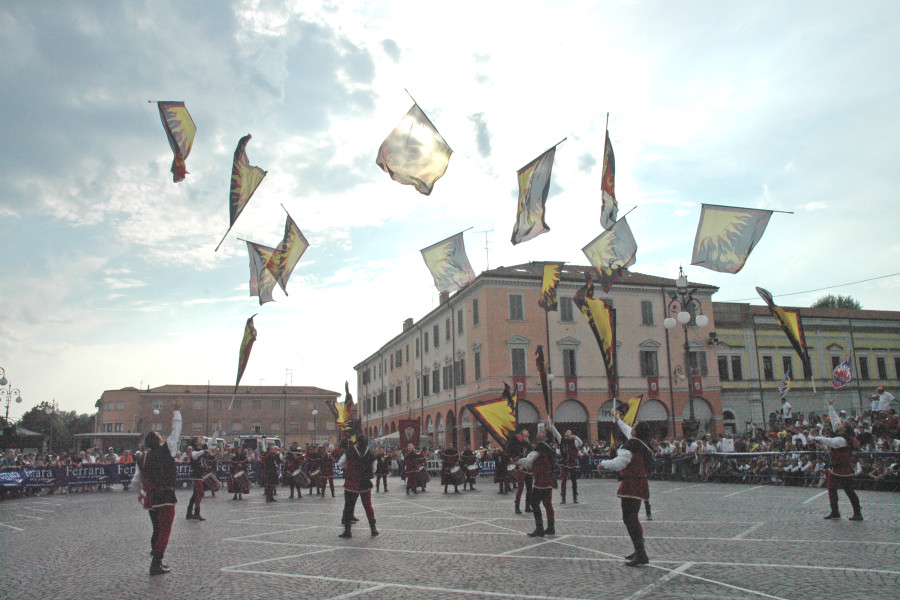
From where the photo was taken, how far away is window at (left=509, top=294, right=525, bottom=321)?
4750 cm

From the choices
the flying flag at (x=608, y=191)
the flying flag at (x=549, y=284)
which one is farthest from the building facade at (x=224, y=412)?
the flying flag at (x=608, y=191)

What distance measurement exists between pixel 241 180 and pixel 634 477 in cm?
1148

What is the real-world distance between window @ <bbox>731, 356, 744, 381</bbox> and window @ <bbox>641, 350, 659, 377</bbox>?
30.3ft

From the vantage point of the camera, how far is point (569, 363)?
47.8 m

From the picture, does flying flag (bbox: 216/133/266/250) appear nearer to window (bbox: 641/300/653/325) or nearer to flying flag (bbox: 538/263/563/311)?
flying flag (bbox: 538/263/563/311)

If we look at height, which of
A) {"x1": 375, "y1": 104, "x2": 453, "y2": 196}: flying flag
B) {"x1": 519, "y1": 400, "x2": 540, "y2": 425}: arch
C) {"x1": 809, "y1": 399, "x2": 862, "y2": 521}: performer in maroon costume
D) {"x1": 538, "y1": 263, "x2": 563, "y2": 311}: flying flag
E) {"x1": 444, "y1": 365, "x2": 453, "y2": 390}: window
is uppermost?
{"x1": 375, "y1": 104, "x2": 453, "y2": 196}: flying flag

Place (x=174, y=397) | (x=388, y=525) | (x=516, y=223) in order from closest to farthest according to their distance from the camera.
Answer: (x=388, y=525) < (x=516, y=223) < (x=174, y=397)

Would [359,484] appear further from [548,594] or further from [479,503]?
[479,503]

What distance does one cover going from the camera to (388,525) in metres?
14.8

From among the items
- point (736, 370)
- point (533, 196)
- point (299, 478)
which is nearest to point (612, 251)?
point (533, 196)

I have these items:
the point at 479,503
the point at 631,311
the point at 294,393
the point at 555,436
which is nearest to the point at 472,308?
the point at 631,311

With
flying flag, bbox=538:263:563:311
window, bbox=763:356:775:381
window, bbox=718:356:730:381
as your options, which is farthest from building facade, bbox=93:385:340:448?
flying flag, bbox=538:263:563:311

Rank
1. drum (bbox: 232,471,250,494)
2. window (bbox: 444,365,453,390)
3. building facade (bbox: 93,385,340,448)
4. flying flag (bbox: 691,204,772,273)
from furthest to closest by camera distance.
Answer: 1. building facade (bbox: 93,385,340,448)
2. window (bbox: 444,365,453,390)
3. drum (bbox: 232,471,250,494)
4. flying flag (bbox: 691,204,772,273)

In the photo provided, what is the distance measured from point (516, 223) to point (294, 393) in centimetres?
9127
